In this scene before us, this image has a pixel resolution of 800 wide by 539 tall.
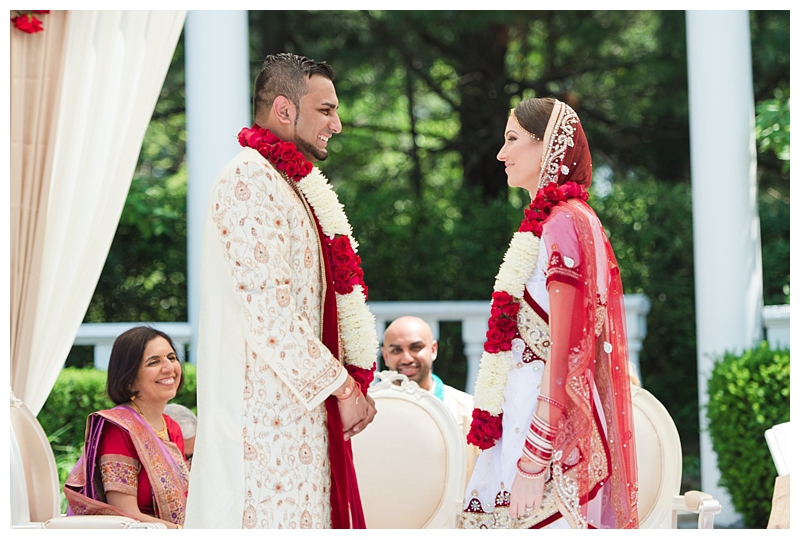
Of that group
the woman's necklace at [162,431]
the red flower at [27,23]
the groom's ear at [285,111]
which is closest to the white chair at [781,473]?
the groom's ear at [285,111]

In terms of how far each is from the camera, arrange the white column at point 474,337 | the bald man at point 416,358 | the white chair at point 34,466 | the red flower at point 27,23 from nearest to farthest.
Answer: the white chair at point 34,466 < the red flower at point 27,23 < the bald man at point 416,358 < the white column at point 474,337

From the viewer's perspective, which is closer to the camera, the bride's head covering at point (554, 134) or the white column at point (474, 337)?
the bride's head covering at point (554, 134)

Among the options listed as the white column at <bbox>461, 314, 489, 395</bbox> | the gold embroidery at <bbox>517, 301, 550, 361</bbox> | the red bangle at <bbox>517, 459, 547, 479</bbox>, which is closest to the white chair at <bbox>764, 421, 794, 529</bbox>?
the red bangle at <bbox>517, 459, 547, 479</bbox>

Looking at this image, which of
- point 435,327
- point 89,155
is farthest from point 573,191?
point 435,327

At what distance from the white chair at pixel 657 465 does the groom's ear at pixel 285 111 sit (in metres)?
1.62

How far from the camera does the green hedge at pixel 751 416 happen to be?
509 cm

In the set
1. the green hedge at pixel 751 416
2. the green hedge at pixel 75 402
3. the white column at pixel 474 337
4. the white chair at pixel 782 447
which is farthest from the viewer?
the white column at pixel 474 337

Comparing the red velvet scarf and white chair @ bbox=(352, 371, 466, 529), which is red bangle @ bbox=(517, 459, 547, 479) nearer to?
the red velvet scarf

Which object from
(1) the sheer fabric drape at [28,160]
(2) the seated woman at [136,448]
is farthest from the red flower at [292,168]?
(1) the sheer fabric drape at [28,160]

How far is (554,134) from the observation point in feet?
9.08

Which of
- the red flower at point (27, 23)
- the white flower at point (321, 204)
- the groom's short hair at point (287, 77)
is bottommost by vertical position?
the white flower at point (321, 204)

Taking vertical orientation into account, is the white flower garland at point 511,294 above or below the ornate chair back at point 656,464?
above

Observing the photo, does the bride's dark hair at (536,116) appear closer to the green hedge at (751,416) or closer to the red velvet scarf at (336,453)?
the red velvet scarf at (336,453)

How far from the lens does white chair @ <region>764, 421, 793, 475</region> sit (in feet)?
9.73
